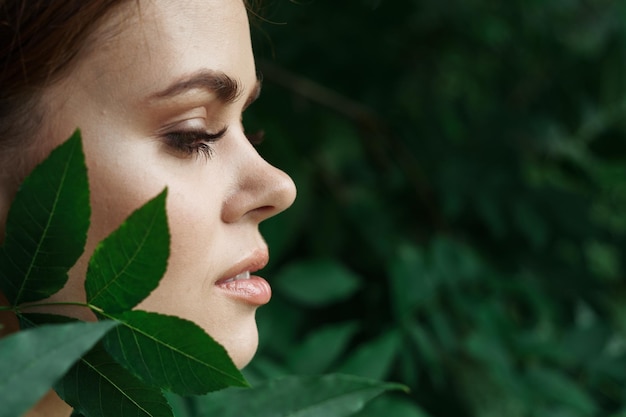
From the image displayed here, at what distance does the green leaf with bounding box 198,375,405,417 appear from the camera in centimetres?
54

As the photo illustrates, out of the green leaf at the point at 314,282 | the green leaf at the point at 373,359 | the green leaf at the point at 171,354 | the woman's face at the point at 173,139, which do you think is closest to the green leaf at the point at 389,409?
the green leaf at the point at 373,359

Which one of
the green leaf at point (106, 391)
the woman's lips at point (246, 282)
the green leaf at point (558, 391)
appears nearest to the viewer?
the green leaf at point (106, 391)

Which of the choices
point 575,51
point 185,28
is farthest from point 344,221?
point 185,28

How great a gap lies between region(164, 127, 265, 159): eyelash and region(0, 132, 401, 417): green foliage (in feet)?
A: 0.34

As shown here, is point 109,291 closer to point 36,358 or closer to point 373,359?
point 36,358

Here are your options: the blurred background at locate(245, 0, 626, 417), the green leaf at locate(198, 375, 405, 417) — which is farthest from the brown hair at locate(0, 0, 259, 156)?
the blurred background at locate(245, 0, 626, 417)

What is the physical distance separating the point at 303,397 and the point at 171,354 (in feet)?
0.55

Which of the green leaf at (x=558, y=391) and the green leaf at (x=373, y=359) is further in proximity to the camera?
the green leaf at (x=558, y=391)

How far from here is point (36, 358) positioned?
0.33 meters

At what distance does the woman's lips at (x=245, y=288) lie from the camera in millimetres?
544

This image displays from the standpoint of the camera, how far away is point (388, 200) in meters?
1.35

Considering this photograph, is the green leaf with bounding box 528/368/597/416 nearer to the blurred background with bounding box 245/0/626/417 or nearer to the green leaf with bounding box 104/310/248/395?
the blurred background with bounding box 245/0/626/417

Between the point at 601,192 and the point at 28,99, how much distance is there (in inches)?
41.9

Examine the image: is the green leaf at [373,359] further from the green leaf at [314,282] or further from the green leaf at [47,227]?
the green leaf at [47,227]
